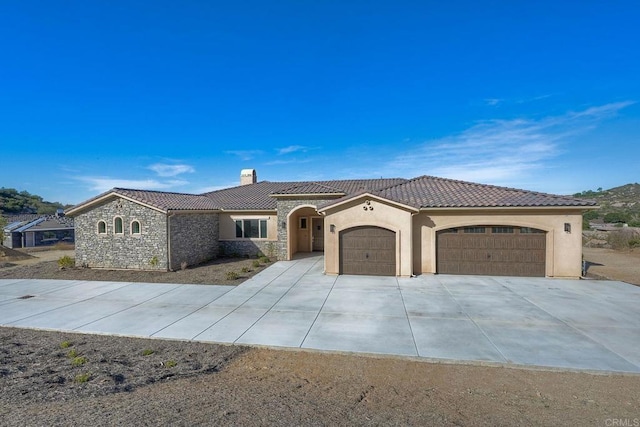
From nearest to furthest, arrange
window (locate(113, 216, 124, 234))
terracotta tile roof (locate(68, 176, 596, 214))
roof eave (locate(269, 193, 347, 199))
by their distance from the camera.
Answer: terracotta tile roof (locate(68, 176, 596, 214)) → window (locate(113, 216, 124, 234)) → roof eave (locate(269, 193, 347, 199))

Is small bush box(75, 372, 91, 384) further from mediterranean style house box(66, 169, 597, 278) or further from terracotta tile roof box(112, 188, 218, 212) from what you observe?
terracotta tile roof box(112, 188, 218, 212)

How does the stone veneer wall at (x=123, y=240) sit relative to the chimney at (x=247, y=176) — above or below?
below

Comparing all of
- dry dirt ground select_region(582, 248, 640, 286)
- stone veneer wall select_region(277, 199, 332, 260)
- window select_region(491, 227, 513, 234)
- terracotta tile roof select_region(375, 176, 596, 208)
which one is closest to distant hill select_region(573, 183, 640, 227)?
dry dirt ground select_region(582, 248, 640, 286)

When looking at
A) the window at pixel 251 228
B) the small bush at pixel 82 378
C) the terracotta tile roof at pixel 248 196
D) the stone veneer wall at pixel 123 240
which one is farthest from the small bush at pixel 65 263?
the small bush at pixel 82 378

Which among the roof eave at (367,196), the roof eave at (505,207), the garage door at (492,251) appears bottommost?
the garage door at (492,251)

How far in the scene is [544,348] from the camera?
22.3 ft

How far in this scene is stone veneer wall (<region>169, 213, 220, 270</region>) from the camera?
634 inches

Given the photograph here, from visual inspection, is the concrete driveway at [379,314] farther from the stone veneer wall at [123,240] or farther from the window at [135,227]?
the window at [135,227]

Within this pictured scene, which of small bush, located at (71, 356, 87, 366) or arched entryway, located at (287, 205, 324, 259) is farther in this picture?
arched entryway, located at (287, 205, 324, 259)

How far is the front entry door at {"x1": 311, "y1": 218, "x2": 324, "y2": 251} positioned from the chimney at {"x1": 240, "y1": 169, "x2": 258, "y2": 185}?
9815mm

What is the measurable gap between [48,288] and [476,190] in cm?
2052

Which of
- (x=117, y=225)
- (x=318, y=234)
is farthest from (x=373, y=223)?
(x=117, y=225)

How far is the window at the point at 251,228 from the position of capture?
777 inches

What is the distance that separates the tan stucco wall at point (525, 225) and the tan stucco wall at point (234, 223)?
9054 millimetres
